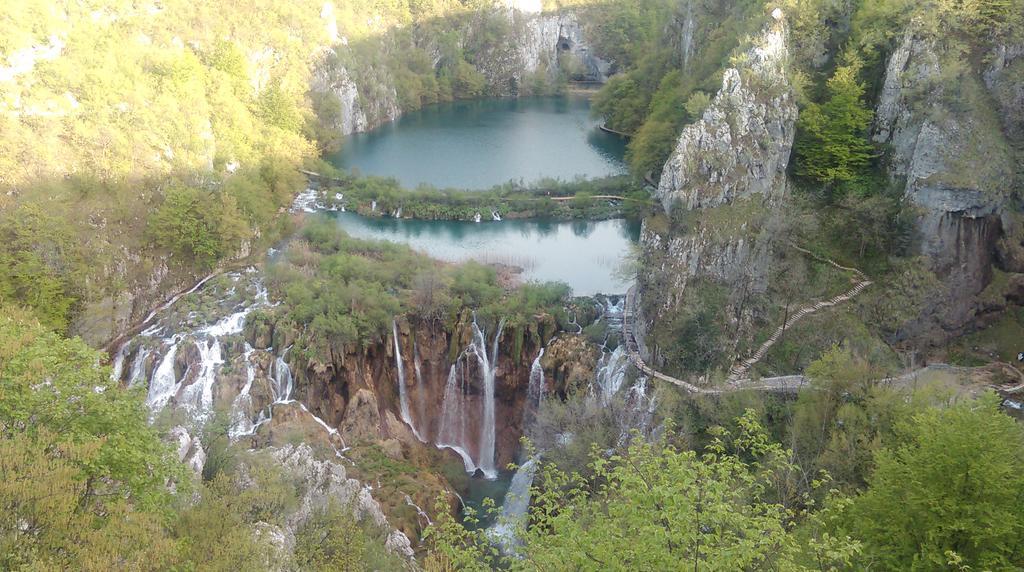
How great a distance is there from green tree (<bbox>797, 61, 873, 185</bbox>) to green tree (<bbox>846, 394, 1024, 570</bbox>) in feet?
60.9

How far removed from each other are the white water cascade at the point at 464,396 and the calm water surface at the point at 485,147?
2293cm

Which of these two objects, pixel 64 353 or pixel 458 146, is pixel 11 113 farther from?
pixel 458 146

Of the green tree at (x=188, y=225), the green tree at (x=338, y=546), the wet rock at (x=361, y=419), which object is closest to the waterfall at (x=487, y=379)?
the wet rock at (x=361, y=419)

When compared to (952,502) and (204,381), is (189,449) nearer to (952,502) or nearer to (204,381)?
(204,381)

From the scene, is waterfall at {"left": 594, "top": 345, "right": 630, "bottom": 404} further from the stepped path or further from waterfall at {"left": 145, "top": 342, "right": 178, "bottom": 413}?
waterfall at {"left": 145, "top": 342, "right": 178, "bottom": 413}

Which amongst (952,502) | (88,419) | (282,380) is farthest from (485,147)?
(952,502)

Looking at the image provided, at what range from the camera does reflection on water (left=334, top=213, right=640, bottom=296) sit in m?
37.2

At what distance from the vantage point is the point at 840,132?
29.9 meters

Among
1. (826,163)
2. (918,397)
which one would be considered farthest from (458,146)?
(918,397)

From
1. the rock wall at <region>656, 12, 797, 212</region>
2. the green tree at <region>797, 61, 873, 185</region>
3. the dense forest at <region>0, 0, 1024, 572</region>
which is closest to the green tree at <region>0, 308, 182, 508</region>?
the dense forest at <region>0, 0, 1024, 572</region>

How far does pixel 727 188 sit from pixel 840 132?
508 centimetres

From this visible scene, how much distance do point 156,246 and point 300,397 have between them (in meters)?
12.8

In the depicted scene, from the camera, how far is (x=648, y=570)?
920cm

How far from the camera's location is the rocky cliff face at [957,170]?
2592 centimetres
